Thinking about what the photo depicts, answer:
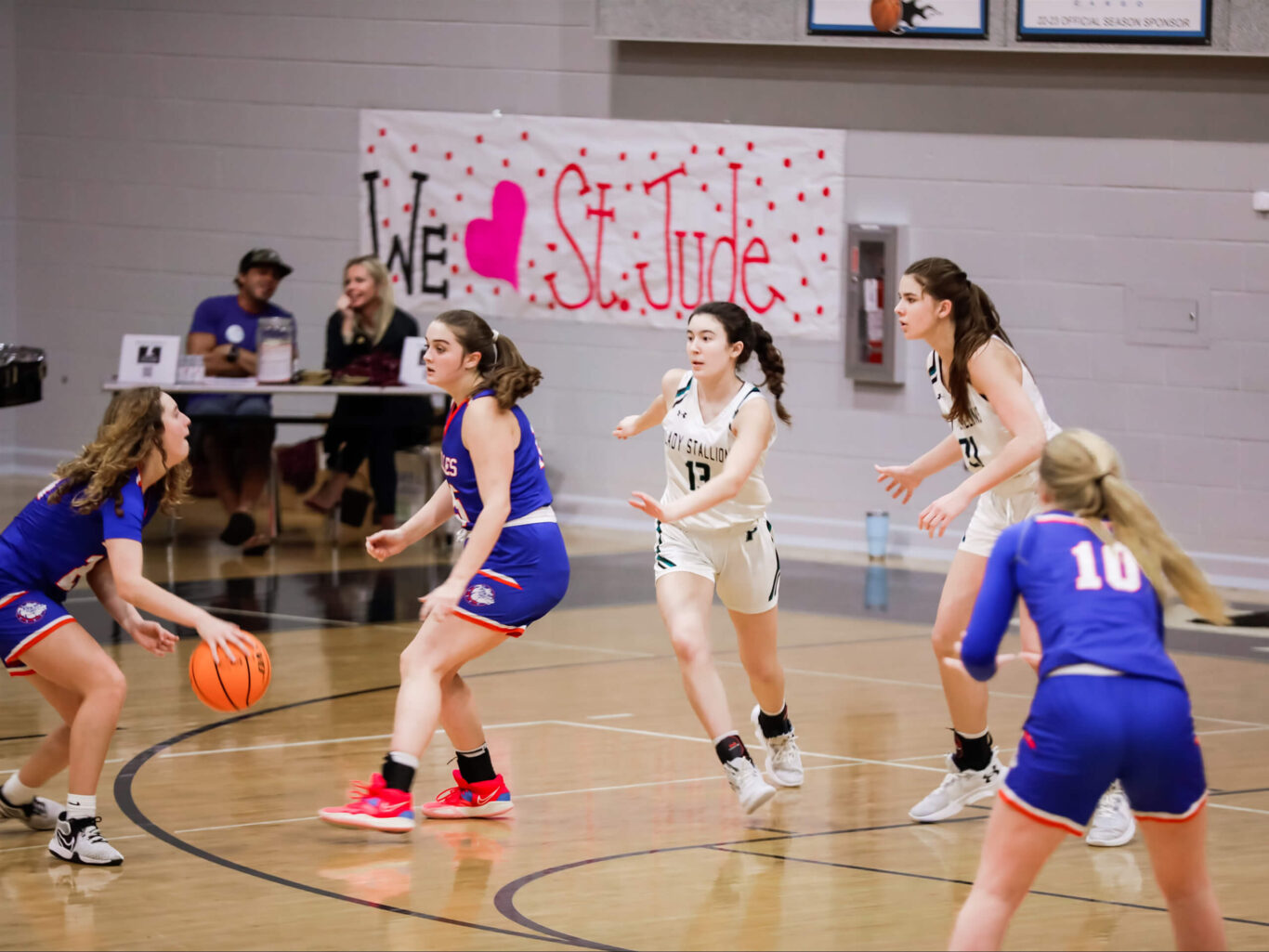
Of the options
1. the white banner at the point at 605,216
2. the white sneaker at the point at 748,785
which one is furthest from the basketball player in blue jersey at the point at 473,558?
the white banner at the point at 605,216

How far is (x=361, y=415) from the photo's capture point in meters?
11.0

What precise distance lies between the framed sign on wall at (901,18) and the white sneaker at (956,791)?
19.3 feet

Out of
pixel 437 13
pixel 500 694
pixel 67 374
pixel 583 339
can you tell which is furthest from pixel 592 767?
pixel 67 374

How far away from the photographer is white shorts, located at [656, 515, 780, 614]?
18.7ft

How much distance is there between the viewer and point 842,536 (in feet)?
37.1

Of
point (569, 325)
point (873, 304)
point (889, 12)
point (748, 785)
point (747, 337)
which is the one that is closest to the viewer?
point (748, 785)

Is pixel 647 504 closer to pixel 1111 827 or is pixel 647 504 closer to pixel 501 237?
pixel 1111 827

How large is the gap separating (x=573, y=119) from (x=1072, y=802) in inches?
349

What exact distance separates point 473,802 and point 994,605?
222 centimetres

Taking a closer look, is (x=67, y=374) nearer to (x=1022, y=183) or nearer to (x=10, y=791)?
(x=1022, y=183)

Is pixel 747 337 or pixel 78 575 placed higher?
pixel 747 337

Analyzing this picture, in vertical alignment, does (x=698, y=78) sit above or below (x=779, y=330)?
above

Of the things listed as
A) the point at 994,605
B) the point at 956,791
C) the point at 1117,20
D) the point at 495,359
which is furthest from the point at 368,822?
the point at 1117,20

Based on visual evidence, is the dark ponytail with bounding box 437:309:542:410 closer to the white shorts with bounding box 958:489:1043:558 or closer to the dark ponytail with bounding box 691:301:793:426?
the dark ponytail with bounding box 691:301:793:426
